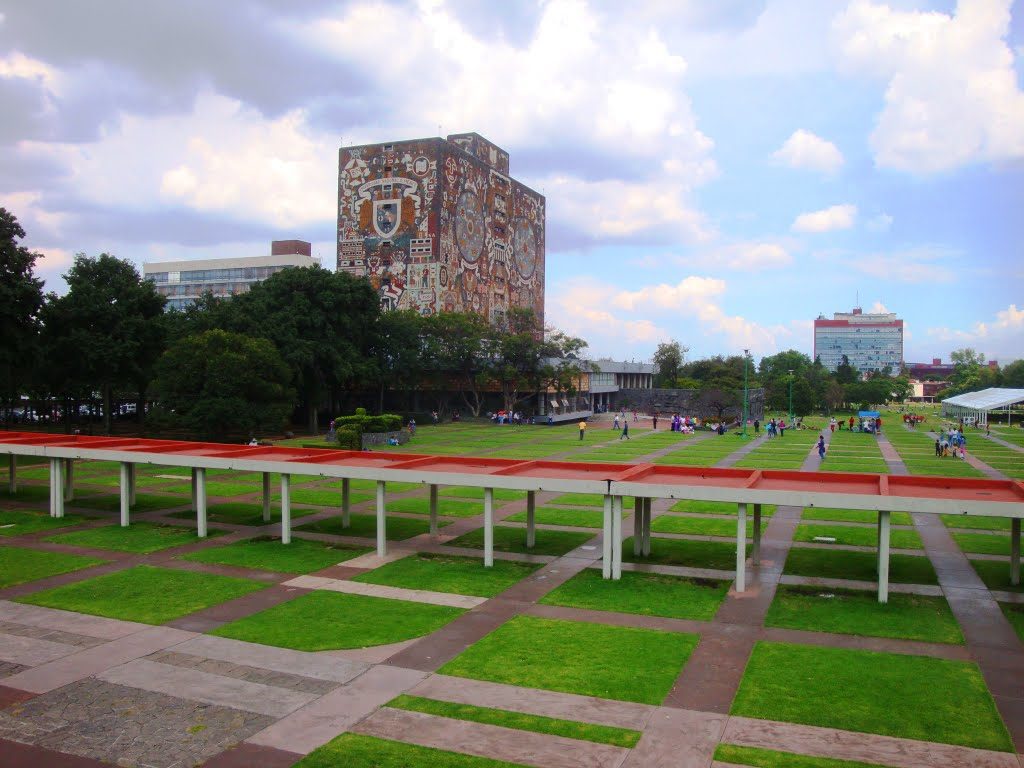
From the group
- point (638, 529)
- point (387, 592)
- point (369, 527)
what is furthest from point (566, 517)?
point (387, 592)

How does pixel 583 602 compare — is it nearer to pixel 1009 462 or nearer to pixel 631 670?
pixel 631 670

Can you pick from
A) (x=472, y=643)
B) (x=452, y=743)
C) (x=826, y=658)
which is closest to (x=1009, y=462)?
(x=826, y=658)

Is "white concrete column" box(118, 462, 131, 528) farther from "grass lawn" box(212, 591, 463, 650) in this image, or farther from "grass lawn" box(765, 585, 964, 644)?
"grass lawn" box(765, 585, 964, 644)

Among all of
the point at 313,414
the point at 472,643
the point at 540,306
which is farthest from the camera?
the point at 540,306

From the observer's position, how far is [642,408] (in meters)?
99.9

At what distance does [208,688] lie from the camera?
12.4m

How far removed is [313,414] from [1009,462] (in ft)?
154

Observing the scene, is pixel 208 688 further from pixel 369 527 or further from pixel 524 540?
pixel 369 527

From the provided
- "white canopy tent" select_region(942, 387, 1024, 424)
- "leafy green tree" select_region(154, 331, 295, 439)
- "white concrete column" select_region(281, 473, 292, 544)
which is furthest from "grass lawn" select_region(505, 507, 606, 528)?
"white canopy tent" select_region(942, 387, 1024, 424)

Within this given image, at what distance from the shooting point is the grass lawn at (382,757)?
995 cm

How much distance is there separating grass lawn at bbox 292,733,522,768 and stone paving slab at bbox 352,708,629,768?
146mm

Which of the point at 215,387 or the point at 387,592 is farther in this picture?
the point at 215,387

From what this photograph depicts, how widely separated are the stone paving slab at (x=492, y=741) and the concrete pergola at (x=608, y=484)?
773 centimetres

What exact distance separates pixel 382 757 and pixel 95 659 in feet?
21.8
